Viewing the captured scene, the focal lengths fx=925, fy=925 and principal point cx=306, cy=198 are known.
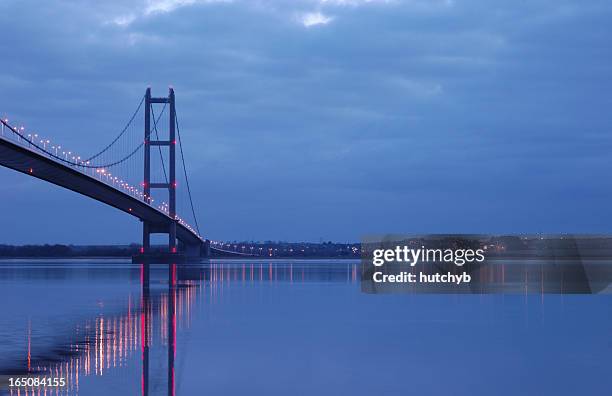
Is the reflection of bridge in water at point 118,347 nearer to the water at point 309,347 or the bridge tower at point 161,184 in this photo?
the water at point 309,347

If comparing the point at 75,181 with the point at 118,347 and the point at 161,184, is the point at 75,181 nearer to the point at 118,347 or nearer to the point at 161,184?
the point at 161,184

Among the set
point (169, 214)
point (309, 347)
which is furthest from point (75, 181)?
point (309, 347)

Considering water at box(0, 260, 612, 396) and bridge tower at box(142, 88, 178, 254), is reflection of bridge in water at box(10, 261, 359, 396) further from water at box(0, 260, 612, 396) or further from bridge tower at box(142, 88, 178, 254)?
bridge tower at box(142, 88, 178, 254)

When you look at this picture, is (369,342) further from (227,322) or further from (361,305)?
(361,305)

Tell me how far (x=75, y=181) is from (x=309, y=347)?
44016 millimetres

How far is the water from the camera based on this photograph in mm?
12055

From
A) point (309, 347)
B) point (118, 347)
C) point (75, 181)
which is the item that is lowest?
point (309, 347)

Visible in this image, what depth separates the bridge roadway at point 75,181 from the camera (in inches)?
1804

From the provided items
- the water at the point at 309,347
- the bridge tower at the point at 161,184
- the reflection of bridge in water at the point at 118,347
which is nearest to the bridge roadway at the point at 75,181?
the bridge tower at the point at 161,184

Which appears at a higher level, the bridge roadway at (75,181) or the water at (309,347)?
the bridge roadway at (75,181)

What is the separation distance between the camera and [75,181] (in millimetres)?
57688

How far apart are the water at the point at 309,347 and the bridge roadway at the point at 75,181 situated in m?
19.2

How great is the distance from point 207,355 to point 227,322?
6.21 metres

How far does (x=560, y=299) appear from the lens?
30.9 meters
